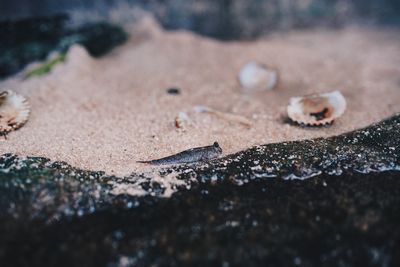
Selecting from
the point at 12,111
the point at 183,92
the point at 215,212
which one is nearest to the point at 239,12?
the point at 183,92

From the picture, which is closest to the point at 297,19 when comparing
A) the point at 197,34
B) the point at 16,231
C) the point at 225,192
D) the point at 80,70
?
the point at 197,34

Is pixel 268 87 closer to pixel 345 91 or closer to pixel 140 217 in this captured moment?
pixel 345 91

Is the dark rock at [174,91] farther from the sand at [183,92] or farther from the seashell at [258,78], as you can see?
the seashell at [258,78]

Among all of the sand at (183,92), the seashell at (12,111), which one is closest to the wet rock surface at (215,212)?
the sand at (183,92)

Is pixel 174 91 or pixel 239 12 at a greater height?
pixel 239 12

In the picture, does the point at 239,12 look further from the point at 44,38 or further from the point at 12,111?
the point at 12,111

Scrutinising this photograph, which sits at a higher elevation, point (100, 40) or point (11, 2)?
point (11, 2)
